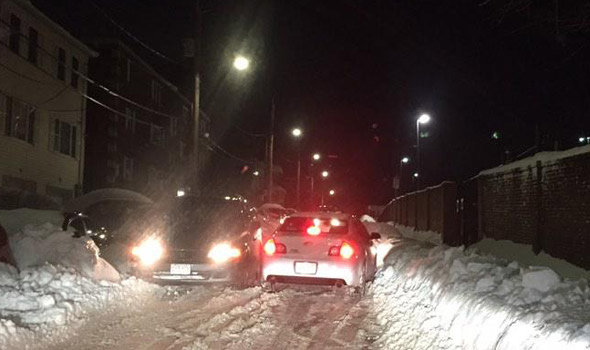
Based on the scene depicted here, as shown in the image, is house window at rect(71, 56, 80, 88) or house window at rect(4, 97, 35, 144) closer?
house window at rect(4, 97, 35, 144)

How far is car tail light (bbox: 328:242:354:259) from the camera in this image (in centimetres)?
1064

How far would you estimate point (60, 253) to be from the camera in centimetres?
1129

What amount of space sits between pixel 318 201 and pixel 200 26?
87.9 m

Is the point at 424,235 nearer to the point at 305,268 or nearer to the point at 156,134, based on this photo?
the point at 305,268

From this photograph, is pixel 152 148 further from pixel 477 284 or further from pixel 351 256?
pixel 477 284

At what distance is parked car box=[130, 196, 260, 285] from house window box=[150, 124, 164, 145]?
31959 millimetres

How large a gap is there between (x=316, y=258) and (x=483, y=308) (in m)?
3.86

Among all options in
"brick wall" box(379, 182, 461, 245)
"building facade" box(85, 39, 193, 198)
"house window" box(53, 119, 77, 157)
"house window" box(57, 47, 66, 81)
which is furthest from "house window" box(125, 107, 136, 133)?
"brick wall" box(379, 182, 461, 245)

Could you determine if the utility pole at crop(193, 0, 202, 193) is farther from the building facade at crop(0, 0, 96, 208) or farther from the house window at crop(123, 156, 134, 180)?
the house window at crop(123, 156, 134, 180)

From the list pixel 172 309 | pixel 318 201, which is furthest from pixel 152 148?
pixel 318 201

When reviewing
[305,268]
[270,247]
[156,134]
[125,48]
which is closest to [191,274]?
[270,247]

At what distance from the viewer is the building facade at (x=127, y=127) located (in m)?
36.0

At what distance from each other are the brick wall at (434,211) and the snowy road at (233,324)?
9914mm

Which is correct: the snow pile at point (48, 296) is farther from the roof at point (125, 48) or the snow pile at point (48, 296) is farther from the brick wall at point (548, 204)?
the roof at point (125, 48)
